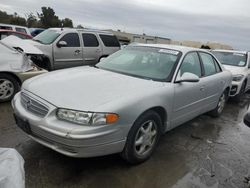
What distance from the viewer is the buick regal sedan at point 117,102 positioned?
272 cm

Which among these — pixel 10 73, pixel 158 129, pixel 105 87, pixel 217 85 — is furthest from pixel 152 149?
pixel 10 73

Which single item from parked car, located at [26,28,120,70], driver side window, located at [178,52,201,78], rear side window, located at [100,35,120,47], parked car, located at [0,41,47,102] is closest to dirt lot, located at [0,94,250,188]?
parked car, located at [0,41,47,102]

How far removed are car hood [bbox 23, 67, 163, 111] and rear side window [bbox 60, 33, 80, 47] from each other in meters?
5.34

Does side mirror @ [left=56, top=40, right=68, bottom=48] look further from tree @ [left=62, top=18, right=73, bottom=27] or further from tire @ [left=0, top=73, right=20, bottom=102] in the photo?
tree @ [left=62, top=18, right=73, bottom=27]

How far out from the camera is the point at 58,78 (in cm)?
359

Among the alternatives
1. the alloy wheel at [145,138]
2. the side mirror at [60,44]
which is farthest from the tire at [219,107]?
Answer: the side mirror at [60,44]

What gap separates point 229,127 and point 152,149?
2.64m

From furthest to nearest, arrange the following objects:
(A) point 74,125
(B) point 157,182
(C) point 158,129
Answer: (C) point 158,129 → (B) point 157,182 → (A) point 74,125

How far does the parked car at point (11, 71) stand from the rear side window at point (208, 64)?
3657mm

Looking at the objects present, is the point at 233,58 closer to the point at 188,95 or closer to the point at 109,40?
the point at 109,40

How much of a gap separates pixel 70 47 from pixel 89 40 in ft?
3.08

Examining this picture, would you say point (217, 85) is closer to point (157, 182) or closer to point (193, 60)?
point (193, 60)

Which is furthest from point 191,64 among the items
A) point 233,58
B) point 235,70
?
point 233,58

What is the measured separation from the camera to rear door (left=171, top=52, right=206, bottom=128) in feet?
12.6
